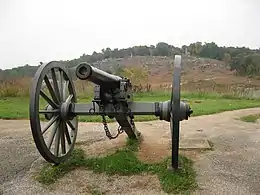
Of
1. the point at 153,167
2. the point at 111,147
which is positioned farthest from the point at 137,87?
the point at 153,167

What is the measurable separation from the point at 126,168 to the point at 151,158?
0.73 metres

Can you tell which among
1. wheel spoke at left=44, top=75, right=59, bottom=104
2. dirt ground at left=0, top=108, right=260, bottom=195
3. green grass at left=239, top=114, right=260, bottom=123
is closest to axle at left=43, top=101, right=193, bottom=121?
wheel spoke at left=44, top=75, right=59, bottom=104

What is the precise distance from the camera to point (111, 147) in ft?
21.0

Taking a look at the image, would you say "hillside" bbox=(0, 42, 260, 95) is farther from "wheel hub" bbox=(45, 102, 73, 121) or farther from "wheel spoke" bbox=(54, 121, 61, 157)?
"wheel spoke" bbox=(54, 121, 61, 157)

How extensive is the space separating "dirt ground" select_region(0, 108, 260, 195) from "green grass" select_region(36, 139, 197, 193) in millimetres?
116

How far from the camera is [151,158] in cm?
570

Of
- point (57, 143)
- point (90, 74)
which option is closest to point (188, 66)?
point (57, 143)

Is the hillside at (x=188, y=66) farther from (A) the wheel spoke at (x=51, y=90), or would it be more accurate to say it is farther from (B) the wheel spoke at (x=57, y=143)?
(B) the wheel spoke at (x=57, y=143)

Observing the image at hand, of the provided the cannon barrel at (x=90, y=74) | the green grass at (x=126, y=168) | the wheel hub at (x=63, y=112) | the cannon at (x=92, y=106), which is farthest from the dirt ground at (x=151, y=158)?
the cannon barrel at (x=90, y=74)

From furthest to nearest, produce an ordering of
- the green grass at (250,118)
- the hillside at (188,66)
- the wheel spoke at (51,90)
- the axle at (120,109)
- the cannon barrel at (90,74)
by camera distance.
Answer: the hillside at (188,66) < the green grass at (250,118) < the axle at (120,109) < the wheel spoke at (51,90) < the cannon barrel at (90,74)

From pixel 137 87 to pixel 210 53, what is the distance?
135 feet

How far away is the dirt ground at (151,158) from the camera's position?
4.43 metres

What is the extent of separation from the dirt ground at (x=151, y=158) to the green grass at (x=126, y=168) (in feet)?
0.38

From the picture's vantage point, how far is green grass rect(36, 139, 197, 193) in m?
4.48
